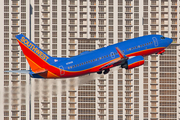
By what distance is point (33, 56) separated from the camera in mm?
143625

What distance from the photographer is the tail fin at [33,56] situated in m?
143

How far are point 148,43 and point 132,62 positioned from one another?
891 cm

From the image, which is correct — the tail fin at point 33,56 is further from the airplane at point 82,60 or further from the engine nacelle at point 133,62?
the engine nacelle at point 133,62

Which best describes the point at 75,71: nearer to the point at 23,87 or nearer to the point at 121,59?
the point at 121,59

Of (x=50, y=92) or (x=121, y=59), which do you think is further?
(x=50, y=92)

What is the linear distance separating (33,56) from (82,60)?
41.5 ft

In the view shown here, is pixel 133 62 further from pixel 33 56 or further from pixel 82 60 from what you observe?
pixel 33 56

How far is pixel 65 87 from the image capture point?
16825cm

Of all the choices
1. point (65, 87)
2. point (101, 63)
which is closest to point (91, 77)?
point (65, 87)

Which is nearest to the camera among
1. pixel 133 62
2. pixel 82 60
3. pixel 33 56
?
pixel 33 56

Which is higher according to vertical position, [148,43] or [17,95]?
[148,43]

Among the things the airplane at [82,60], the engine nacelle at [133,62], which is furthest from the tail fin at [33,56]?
the engine nacelle at [133,62]

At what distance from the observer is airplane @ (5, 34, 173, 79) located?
469 ft

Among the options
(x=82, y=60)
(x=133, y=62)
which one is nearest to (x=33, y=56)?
(x=82, y=60)
